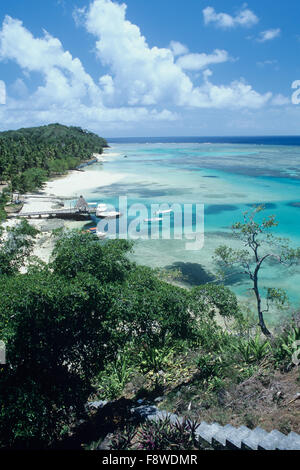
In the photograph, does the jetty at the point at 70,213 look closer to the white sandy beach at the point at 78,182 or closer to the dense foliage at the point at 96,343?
the white sandy beach at the point at 78,182

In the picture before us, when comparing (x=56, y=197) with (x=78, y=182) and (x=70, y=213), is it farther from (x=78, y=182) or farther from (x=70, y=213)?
(x=78, y=182)

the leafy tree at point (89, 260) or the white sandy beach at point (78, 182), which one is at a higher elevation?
the white sandy beach at point (78, 182)

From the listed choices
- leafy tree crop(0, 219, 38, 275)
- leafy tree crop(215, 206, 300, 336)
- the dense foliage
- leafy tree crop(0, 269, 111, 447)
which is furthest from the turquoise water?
leafy tree crop(0, 269, 111, 447)

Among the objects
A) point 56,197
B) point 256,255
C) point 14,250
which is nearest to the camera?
point 14,250

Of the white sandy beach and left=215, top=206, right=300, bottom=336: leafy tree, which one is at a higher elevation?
the white sandy beach

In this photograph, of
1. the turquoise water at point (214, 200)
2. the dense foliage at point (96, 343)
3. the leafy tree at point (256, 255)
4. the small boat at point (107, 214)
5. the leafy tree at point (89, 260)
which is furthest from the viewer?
the small boat at point (107, 214)

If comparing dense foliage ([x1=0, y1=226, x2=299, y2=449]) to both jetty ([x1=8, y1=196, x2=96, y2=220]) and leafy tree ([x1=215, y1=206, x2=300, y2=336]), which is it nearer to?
leafy tree ([x1=215, y1=206, x2=300, y2=336])

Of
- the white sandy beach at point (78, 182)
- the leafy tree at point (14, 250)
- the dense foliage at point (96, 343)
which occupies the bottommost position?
the dense foliage at point (96, 343)

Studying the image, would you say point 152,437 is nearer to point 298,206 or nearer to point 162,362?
point 162,362

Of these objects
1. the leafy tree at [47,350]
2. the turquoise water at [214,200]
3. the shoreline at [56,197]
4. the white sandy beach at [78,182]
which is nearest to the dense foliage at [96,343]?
the leafy tree at [47,350]

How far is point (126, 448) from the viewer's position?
221 inches

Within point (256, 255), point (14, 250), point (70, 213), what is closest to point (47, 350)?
point (14, 250)

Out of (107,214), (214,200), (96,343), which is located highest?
(214,200)

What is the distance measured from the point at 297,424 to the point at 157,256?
610 inches
